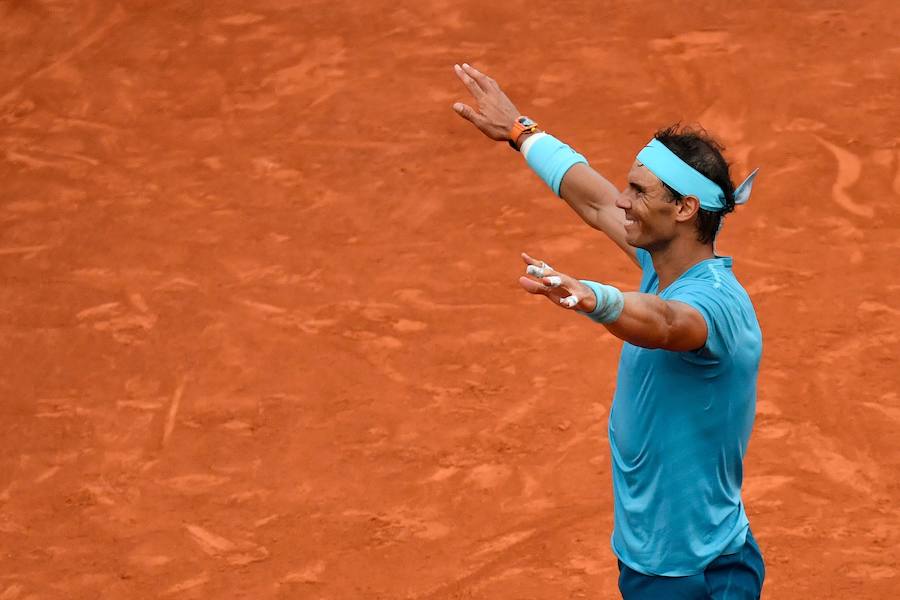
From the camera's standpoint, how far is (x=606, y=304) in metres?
2.93

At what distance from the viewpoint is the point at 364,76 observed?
9.95m

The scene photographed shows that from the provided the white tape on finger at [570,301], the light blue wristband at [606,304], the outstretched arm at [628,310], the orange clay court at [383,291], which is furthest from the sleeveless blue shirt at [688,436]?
the orange clay court at [383,291]

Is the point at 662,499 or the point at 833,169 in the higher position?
the point at 662,499

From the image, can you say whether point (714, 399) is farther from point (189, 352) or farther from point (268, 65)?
point (268, 65)

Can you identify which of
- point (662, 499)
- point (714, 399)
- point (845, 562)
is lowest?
point (845, 562)

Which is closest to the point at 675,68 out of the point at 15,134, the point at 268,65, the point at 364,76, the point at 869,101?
the point at 869,101

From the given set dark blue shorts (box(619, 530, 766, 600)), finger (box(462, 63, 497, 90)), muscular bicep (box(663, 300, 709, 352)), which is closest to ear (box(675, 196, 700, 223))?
muscular bicep (box(663, 300, 709, 352))

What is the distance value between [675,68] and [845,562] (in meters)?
4.83

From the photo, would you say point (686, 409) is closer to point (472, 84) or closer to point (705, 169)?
point (705, 169)

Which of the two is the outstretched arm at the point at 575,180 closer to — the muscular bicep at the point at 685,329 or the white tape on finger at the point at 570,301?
the muscular bicep at the point at 685,329

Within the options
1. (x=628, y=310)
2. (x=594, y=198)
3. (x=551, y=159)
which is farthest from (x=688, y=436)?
(x=551, y=159)

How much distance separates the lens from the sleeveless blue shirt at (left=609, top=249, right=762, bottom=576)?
3.28m

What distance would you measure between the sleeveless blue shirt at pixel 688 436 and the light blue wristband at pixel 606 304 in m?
0.29

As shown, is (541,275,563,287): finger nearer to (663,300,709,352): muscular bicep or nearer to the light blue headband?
(663,300,709,352): muscular bicep
